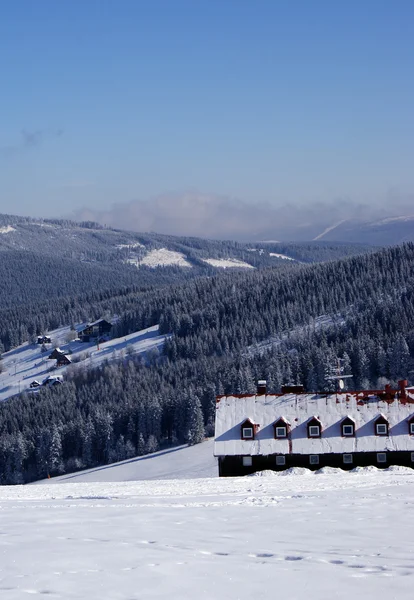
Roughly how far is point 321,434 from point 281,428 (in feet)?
6.92

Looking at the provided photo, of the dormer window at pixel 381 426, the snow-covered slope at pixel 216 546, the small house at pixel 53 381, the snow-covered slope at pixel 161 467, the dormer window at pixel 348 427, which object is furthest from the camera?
the small house at pixel 53 381

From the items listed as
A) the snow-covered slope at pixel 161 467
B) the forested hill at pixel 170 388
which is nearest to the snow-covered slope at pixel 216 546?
the snow-covered slope at pixel 161 467

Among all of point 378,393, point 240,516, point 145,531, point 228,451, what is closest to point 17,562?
point 145,531

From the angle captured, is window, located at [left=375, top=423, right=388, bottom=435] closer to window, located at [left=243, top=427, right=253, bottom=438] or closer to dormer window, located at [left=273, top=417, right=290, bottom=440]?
dormer window, located at [left=273, top=417, right=290, bottom=440]

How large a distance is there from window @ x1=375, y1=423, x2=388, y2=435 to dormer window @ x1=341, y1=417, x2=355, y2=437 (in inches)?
49.2

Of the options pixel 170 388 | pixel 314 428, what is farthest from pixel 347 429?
pixel 170 388

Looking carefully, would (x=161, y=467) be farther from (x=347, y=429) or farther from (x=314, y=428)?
(x=347, y=429)

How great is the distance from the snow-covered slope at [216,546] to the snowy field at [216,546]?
0.02 meters

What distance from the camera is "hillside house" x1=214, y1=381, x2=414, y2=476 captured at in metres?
46.0

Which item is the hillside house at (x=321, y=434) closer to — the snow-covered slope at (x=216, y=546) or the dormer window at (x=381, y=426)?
the dormer window at (x=381, y=426)

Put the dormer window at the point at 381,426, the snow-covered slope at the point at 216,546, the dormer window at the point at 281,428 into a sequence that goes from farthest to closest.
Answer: the dormer window at the point at 281,428 → the dormer window at the point at 381,426 → the snow-covered slope at the point at 216,546

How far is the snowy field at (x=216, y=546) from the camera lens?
526 inches

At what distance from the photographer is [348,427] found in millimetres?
46656

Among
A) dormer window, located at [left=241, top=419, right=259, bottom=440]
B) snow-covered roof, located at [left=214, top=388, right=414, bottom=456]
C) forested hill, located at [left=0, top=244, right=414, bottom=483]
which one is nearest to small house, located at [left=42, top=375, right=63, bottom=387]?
forested hill, located at [left=0, top=244, right=414, bottom=483]
